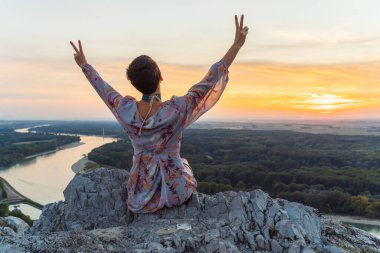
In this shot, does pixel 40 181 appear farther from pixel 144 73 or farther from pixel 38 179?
pixel 144 73

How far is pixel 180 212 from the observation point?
3.24 meters

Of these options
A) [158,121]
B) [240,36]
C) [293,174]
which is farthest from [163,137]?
[293,174]

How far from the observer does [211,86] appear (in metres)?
3.06

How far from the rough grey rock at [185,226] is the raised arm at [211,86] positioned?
697 millimetres

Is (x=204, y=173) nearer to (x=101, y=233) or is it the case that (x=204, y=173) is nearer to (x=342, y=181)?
(x=342, y=181)

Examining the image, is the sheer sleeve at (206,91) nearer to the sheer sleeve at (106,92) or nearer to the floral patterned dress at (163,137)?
the floral patterned dress at (163,137)

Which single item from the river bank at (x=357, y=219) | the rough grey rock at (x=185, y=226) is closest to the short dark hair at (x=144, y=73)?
the rough grey rock at (x=185, y=226)

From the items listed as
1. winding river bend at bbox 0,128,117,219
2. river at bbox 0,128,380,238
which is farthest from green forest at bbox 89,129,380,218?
winding river bend at bbox 0,128,117,219

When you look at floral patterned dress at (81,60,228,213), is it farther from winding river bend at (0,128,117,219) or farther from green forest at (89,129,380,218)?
winding river bend at (0,128,117,219)

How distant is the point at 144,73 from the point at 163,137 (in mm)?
500

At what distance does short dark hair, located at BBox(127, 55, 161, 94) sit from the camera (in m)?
2.96

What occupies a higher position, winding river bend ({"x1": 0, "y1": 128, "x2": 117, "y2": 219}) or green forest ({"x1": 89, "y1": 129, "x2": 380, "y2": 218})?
green forest ({"x1": 89, "y1": 129, "x2": 380, "y2": 218})

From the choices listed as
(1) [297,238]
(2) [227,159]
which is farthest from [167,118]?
(2) [227,159]

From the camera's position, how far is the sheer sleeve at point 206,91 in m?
3.07
